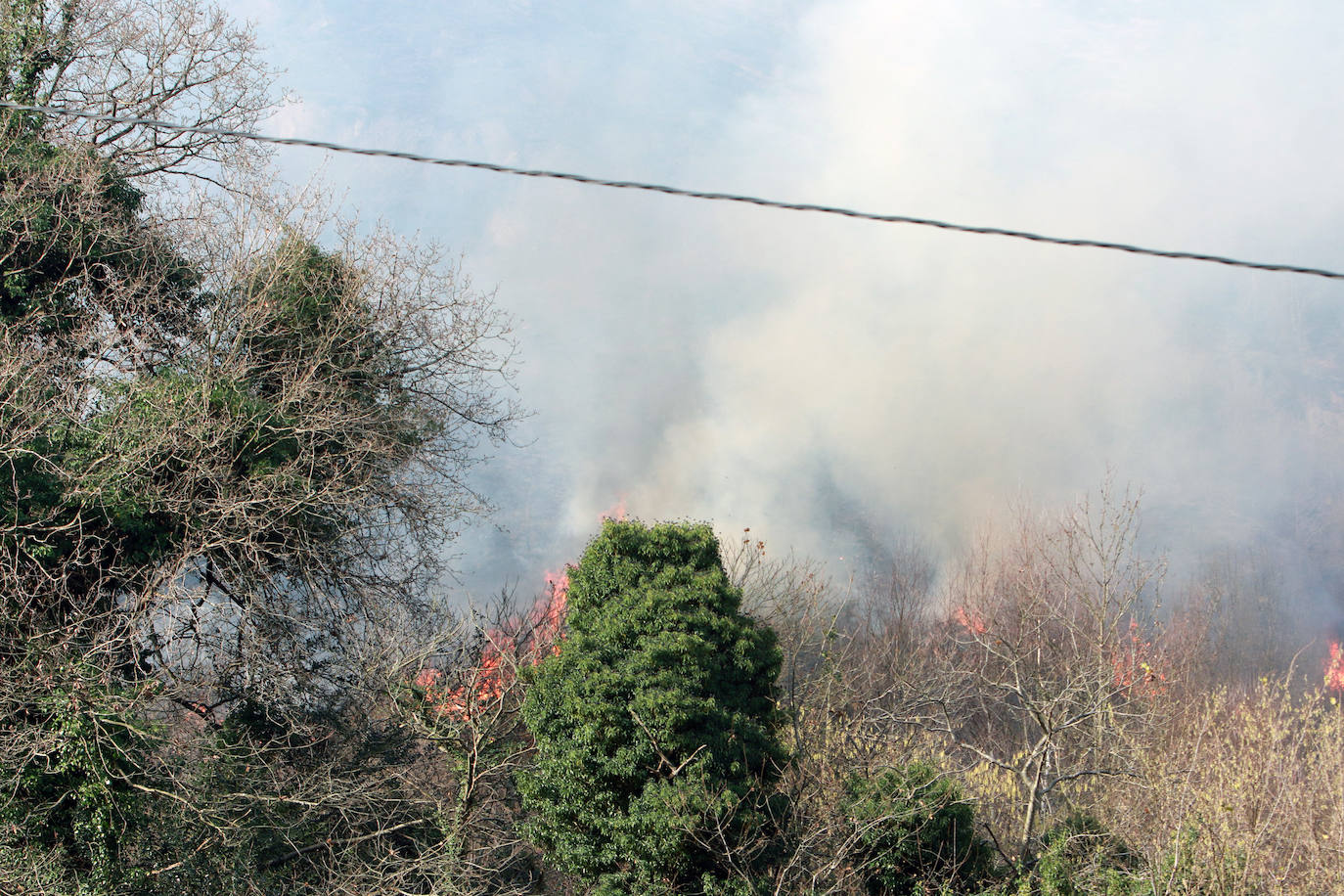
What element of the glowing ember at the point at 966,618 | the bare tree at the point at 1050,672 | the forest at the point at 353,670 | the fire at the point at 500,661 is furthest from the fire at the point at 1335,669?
the fire at the point at 500,661

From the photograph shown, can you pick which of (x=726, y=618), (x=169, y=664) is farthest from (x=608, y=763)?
(x=169, y=664)

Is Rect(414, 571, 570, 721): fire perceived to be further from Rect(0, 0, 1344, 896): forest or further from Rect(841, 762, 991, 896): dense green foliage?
Rect(841, 762, 991, 896): dense green foliage

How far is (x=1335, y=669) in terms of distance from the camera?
4291cm

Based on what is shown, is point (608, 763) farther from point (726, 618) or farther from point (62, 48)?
point (62, 48)

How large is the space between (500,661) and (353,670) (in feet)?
8.85

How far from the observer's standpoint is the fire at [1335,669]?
137ft

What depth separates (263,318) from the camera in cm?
1694

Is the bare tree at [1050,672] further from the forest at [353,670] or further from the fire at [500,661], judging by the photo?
the fire at [500,661]

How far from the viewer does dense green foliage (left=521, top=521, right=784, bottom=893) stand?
12.1 m

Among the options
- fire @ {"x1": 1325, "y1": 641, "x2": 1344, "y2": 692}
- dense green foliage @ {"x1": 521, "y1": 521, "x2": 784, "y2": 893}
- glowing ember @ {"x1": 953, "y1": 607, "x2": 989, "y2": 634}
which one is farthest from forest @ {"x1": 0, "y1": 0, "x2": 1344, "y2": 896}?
fire @ {"x1": 1325, "y1": 641, "x2": 1344, "y2": 692}

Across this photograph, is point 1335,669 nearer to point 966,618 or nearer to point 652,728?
point 966,618

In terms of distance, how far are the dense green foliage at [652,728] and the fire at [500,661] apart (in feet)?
4.06

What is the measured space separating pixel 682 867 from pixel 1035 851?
525 cm

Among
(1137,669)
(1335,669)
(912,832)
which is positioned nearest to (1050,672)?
(1137,669)
